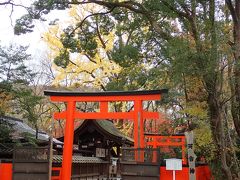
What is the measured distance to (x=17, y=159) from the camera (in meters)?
12.8

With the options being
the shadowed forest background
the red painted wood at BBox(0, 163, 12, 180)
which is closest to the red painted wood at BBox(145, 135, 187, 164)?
the shadowed forest background

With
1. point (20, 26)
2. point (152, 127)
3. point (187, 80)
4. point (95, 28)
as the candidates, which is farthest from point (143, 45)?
point (152, 127)

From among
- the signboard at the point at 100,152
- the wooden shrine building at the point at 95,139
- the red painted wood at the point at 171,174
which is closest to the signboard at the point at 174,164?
the red painted wood at the point at 171,174

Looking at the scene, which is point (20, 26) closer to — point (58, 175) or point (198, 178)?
point (58, 175)

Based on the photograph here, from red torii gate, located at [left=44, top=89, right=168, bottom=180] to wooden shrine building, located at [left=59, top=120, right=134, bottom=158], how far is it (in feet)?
26.2

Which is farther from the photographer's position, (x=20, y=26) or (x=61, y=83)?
(x=61, y=83)

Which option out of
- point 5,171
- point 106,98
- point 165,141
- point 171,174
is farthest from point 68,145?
point 165,141

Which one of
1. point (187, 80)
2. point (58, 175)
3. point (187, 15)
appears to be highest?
point (187, 15)

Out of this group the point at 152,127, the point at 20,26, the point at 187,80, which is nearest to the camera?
the point at 187,80

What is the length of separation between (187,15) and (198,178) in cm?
641

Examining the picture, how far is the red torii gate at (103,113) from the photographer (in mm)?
12836

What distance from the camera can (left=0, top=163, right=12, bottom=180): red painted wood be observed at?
42.8ft

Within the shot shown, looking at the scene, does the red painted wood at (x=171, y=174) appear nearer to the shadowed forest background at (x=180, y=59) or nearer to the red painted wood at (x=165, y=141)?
the shadowed forest background at (x=180, y=59)

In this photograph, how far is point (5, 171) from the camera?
13062 millimetres
